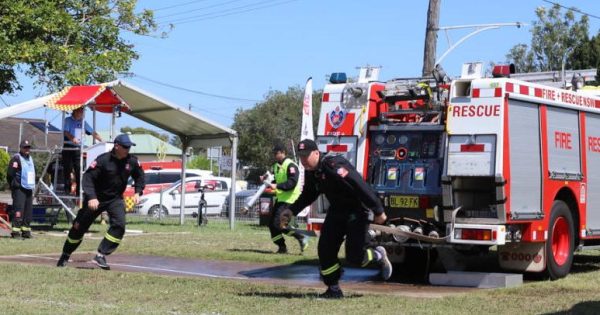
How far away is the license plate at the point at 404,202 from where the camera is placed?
12320 millimetres

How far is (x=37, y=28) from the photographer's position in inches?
900

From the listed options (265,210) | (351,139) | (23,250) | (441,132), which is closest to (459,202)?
(441,132)

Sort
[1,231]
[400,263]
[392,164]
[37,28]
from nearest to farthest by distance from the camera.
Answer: [392,164] → [400,263] → [1,231] → [37,28]

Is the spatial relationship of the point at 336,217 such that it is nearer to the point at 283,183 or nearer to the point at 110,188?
the point at 110,188

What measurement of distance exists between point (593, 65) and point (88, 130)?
35.9m

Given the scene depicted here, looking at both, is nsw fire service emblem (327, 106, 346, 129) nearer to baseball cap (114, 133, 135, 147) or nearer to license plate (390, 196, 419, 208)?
license plate (390, 196, 419, 208)

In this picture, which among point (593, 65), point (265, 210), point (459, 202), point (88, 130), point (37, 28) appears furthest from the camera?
point (593, 65)

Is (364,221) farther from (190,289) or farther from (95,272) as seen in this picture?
(95,272)

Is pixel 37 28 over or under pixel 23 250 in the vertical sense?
over

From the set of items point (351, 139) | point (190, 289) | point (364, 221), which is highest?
point (351, 139)

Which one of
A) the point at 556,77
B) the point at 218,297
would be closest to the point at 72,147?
the point at 556,77

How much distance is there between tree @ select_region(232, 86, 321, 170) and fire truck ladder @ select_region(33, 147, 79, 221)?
4315 centimetres

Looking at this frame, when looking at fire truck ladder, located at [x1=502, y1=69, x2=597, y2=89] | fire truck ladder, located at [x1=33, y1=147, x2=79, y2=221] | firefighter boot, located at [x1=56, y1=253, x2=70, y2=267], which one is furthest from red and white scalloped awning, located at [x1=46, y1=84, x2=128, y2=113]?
fire truck ladder, located at [x1=502, y1=69, x2=597, y2=89]

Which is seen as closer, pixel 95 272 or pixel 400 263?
pixel 95 272
